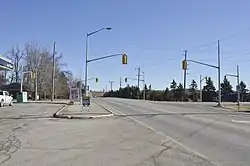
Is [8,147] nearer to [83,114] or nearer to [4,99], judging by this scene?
[83,114]

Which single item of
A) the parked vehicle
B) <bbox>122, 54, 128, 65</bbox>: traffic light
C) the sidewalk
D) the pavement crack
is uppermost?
<bbox>122, 54, 128, 65</bbox>: traffic light

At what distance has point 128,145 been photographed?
39.3ft

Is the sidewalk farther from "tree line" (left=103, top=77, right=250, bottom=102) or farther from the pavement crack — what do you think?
"tree line" (left=103, top=77, right=250, bottom=102)

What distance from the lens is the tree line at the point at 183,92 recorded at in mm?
112938

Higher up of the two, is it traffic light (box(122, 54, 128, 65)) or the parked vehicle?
traffic light (box(122, 54, 128, 65))

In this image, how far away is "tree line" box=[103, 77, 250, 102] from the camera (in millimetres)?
112938

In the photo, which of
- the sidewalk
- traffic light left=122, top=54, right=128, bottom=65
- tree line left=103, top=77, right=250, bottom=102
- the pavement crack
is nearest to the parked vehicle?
the sidewalk

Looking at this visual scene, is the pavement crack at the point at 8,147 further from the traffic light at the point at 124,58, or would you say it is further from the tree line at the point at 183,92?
the tree line at the point at 183,92

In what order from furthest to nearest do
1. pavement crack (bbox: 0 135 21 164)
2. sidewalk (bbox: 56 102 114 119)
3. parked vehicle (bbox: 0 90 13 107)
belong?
parked vehicle (bbox: 0 90 13 107)
sidewalk (bbox: 56 102 114 119)
pavement crack (bbox: 0 135 21 164)

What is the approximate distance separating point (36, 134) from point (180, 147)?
20.8 feet

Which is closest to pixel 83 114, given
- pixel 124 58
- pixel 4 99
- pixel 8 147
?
pixel 8 147

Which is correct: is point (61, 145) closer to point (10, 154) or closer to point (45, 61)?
point (10, 154)

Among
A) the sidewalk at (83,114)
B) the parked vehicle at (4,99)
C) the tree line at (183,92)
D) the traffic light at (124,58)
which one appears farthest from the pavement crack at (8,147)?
the tree line at (183,92)

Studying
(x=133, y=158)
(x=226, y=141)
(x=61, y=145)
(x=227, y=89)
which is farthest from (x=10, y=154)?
(x=227, y=89)
